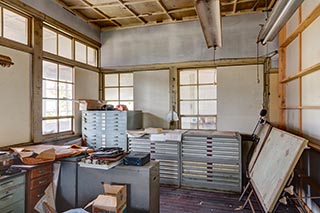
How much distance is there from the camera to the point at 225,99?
4418 millimetres

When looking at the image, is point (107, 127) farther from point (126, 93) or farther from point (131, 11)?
point (131, 11)

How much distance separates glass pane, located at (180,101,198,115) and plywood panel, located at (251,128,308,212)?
1858mm

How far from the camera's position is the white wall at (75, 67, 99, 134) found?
455cm

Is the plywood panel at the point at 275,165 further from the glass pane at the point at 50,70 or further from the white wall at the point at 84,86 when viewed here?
the glass pane at the point at 50,70

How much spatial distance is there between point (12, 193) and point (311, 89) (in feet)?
11.5

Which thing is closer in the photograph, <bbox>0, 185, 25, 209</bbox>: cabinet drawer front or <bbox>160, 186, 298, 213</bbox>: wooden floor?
<bbox>0, 185, 25, 209</bbox>: cabinet drawer front

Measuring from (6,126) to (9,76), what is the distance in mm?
700

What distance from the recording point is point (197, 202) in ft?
11.1

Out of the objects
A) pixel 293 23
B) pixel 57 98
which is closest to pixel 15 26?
pixel 57 98

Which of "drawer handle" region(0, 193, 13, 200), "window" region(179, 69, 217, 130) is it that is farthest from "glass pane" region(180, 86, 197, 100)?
"drawer handle" region(0, 193, 13, 200)

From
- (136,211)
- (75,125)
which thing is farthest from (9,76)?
(136,211)

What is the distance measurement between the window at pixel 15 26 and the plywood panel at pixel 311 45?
3.89 meters

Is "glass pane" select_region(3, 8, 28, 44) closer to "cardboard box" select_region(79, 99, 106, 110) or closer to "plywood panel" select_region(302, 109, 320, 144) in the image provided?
"cardboard box" select_region(79, 99, 106, 110)

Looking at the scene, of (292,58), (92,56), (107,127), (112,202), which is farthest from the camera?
(92,56)
